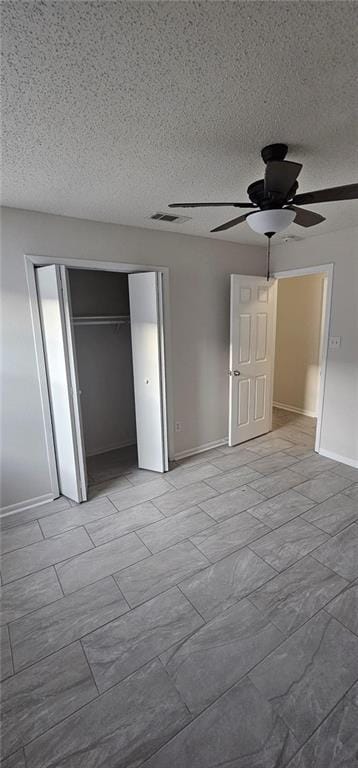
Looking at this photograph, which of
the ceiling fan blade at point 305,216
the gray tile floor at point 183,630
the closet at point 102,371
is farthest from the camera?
the closet at point 102,371

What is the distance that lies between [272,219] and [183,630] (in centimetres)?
216

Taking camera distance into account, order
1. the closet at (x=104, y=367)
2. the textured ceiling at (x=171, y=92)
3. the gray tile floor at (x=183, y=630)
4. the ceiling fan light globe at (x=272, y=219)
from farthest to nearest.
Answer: the closet at (x=104, y=367) → the ceiling fan light globe at (x=272, y=219) → the gray tile floor at (x=183, y=630) → the textured ceiling at (x=171, y=92)

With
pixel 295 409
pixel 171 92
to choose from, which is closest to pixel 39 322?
pixel 171 92

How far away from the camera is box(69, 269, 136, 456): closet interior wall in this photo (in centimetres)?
367

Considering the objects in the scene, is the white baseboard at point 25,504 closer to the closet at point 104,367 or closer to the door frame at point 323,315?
the closet at point 104,367

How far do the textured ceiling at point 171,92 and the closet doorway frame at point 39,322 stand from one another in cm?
56

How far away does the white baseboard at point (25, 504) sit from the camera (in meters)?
2.69

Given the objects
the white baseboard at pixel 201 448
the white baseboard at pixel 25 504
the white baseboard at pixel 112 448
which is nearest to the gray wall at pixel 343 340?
the white baseboard at pixel 201 448

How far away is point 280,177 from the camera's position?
4.92 ft

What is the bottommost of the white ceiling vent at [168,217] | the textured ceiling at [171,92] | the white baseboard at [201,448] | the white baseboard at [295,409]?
the white baseboard at [201,448]

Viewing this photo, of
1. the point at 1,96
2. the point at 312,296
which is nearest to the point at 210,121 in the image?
the point at 1,96

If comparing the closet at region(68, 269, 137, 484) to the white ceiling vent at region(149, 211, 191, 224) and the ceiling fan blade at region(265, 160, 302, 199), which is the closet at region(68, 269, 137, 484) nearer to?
the white ceiling vent at region(149, 211, 191, 224)

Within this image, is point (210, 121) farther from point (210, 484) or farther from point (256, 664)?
point (210, 484)

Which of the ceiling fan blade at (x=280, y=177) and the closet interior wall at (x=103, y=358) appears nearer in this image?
the ceiling fan blade at (x=280, y=177)
